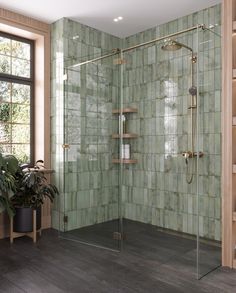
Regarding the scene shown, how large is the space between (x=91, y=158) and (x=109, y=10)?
182 centimetres

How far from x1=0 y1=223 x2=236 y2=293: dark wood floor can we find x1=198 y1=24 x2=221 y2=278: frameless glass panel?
12 centimetres

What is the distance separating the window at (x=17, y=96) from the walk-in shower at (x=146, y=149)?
0.65 meters

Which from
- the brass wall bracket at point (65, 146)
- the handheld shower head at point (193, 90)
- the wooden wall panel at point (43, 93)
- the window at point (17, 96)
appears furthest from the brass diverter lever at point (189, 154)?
the window at point (17, 96)

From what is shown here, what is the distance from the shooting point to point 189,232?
303 cm

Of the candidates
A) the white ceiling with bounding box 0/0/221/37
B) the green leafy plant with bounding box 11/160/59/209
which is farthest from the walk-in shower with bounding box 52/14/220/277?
the white ceiling with bounding box 0/0/221/37

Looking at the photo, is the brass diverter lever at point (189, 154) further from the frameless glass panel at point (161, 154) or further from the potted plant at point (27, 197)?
the potted plant at point (27, 197)

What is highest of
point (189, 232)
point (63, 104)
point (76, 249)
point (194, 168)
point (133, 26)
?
point (133, 26)

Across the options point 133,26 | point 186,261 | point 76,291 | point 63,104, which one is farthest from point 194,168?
point 133,26

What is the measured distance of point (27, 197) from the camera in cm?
349

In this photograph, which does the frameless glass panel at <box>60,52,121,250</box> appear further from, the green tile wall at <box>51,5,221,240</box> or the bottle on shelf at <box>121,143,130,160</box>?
the bottle on shelf at <box>121,143,130,160</box>

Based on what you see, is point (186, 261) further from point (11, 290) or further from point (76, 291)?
point (11, 290)

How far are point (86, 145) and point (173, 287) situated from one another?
1814mm

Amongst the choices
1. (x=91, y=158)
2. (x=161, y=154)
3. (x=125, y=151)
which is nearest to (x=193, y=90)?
(x=161, y=154)

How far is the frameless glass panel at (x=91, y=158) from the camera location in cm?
330
